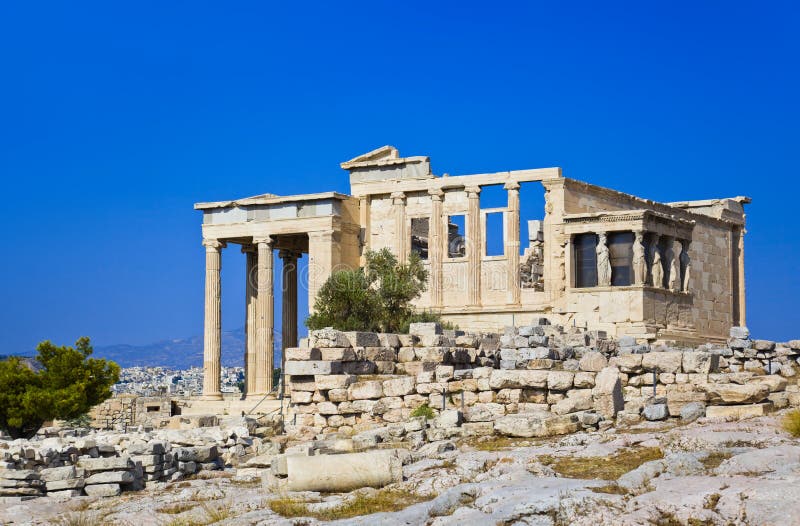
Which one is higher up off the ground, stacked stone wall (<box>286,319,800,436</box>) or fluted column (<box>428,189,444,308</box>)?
fluted column (<box>428,189,444,308</box>)

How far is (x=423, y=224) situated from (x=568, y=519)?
33.0 meters

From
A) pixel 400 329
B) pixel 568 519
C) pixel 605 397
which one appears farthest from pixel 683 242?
pixel 568 519

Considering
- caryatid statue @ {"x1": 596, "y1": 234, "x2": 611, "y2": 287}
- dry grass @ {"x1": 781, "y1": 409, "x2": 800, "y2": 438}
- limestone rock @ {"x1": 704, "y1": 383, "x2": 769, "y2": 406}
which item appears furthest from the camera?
caryatid statue @ {"x1": 596, "y1": 234, "x2": 611, "y2": 287}

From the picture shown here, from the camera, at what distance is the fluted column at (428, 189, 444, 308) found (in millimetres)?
38969

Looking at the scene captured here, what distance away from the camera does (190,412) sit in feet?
126

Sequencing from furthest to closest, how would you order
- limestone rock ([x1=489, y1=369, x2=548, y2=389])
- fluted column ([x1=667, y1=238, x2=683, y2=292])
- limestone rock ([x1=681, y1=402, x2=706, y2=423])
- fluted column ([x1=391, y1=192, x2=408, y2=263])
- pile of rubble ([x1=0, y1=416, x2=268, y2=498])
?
fluted column ([x1=391, y1=192, x2=408, y2=263]) → fluted column ([x1=667, y1=238, x2=683, y2=292]) → limestone rock ([x1=489, y1=369, x2=548, y2=389]) → limestone rock ([x1=681, y1=402, x2=706, y2=423]) → pile of rubble ([x1=0, y1=416, x2=268, y2=498])

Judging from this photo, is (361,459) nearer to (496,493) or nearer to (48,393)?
(496,493)

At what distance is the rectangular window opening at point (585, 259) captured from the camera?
1414 inches

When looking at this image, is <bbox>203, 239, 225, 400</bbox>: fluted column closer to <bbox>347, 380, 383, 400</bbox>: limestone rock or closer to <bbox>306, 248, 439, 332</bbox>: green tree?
<bbox>306, 248, 439, 332</bbox>: green tree

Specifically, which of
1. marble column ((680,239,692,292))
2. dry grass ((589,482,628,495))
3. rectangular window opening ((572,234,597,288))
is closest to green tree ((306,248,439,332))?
rectangular window opening ((572,234,597,288))

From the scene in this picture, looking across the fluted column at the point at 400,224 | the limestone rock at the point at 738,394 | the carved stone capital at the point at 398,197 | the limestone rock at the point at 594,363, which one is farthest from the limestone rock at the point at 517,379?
A: the carved stone capital at the point at 398,197

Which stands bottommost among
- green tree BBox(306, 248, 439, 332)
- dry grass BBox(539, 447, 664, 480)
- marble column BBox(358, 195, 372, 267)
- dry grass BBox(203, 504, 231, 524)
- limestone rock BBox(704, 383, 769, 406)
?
dry grass BBox(203, 504, 231, 524)

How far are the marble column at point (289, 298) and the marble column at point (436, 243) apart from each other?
5419 millimetres

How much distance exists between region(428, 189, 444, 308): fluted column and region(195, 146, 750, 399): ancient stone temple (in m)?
0.03
